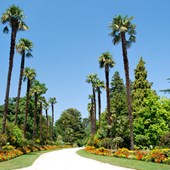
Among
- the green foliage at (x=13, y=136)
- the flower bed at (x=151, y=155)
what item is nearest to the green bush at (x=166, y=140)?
the flower bed at (x=151, y=155)

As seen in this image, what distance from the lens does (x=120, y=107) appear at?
6372cm

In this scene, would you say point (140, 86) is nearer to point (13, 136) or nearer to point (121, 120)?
point (121, 120)

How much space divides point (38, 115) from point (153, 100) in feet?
132

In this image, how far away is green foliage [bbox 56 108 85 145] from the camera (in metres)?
94.3

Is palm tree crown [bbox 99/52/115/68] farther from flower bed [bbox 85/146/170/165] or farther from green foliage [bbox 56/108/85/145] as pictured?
green foliage [bbox 56/108/85/145]

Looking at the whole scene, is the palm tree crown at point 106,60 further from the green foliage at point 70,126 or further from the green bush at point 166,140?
the green foliage at point 70,126

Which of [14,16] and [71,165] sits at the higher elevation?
[14,16]

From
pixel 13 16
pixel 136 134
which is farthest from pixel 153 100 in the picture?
pixel 13 16

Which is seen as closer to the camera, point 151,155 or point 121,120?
point 151,155

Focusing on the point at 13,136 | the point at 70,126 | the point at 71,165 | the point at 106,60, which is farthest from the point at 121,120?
the point at 70,126

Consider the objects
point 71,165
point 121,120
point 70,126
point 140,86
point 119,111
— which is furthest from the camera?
point 70,126

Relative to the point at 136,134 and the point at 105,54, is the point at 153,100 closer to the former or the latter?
the point at 136,134

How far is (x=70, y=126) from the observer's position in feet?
338

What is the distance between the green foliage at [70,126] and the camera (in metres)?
94.3
